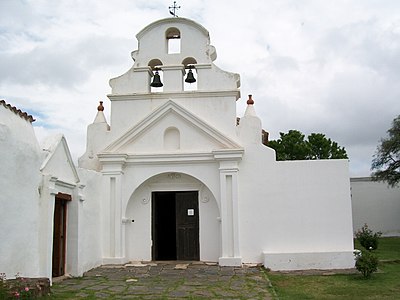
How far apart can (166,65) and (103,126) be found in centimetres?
269

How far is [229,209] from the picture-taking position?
13.1 metres

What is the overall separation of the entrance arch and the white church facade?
0.03 meters

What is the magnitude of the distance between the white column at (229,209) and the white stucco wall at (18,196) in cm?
539

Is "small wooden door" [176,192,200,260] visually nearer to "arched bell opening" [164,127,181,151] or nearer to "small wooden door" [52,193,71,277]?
"arched bell opening" [164,127,181,151]

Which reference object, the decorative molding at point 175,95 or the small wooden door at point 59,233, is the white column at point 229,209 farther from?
the small wooden door at point 59,233

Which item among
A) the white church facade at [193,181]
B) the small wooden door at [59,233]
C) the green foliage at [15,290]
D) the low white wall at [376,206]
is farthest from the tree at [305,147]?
the green foliage at [15,290]

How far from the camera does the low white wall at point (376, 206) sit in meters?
26.9

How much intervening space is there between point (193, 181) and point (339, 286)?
5405 mm

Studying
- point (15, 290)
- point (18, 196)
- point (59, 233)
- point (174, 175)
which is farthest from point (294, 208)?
point (15, 290)

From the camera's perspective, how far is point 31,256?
8984 millimetres

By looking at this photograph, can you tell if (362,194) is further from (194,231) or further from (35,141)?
(35,141)

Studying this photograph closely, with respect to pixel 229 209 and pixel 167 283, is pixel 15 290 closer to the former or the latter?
pixel 167 283

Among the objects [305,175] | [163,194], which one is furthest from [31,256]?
[305,175]

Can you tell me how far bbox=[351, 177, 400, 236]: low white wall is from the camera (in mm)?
26900
